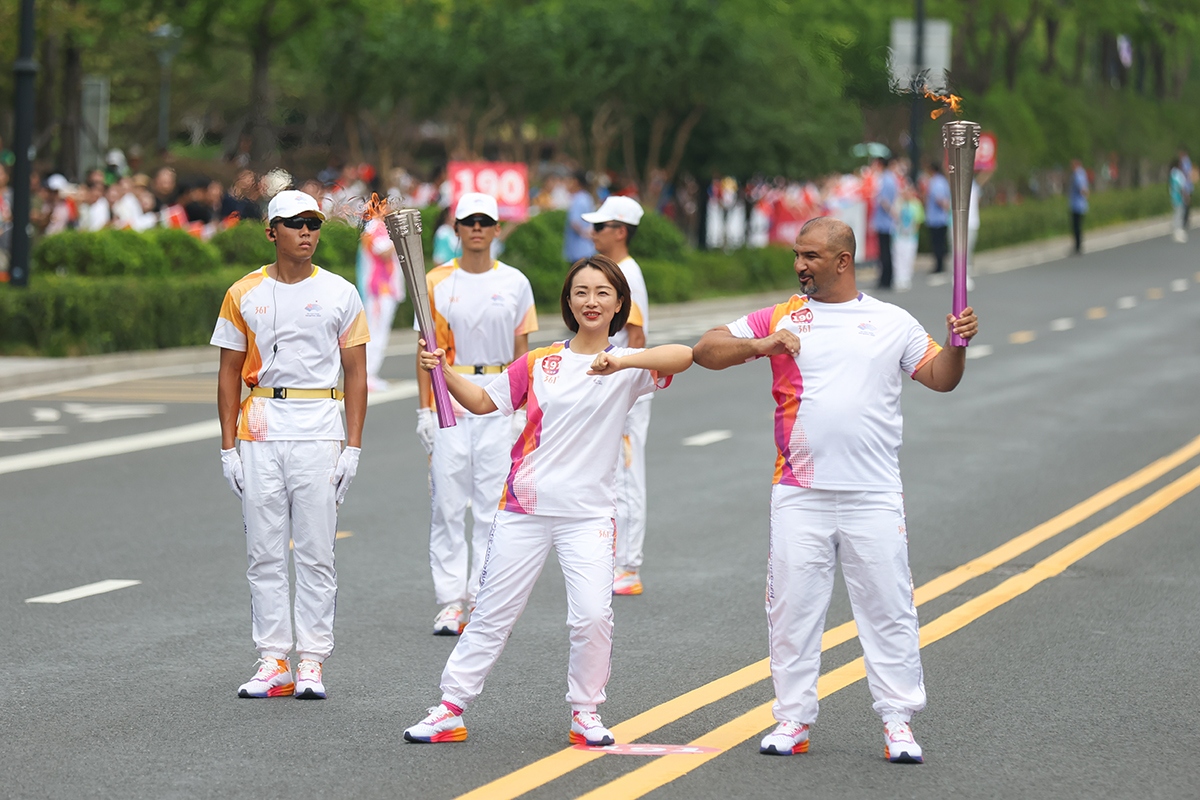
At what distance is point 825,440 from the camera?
6344mm

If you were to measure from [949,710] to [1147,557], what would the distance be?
3995 millimetres

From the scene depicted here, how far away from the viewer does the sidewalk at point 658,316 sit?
19.5m

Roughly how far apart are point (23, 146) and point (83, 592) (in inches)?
482

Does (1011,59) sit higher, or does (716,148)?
(1011,59)

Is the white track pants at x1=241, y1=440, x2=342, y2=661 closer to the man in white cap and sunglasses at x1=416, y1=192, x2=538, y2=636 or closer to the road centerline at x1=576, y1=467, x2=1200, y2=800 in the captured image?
the man in white cap and sunglasses at x1=416, y1=192, x2=538, y2=636

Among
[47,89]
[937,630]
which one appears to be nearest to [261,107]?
[47,89]

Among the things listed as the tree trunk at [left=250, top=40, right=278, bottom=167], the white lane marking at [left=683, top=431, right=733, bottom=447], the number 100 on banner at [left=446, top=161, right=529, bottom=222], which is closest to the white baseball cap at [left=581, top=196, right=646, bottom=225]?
the white lane marking at [left=683, top=431, right=733, bottom=447]

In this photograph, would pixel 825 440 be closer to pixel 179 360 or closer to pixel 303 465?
pixel 303 465

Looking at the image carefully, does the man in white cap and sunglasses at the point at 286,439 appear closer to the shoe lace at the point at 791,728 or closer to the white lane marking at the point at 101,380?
the shoe lace at the point at 791,728

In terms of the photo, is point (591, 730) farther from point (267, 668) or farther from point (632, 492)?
point (632, 492)

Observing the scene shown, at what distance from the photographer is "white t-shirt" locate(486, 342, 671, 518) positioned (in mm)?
6461

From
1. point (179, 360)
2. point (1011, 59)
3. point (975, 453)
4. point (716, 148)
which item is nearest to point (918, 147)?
point (716, 148)

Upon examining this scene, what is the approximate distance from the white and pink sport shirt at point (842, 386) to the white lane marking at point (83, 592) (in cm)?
442

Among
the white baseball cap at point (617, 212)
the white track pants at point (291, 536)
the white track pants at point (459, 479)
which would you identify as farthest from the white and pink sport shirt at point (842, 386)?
the white baseball cap at point (617, 212)
